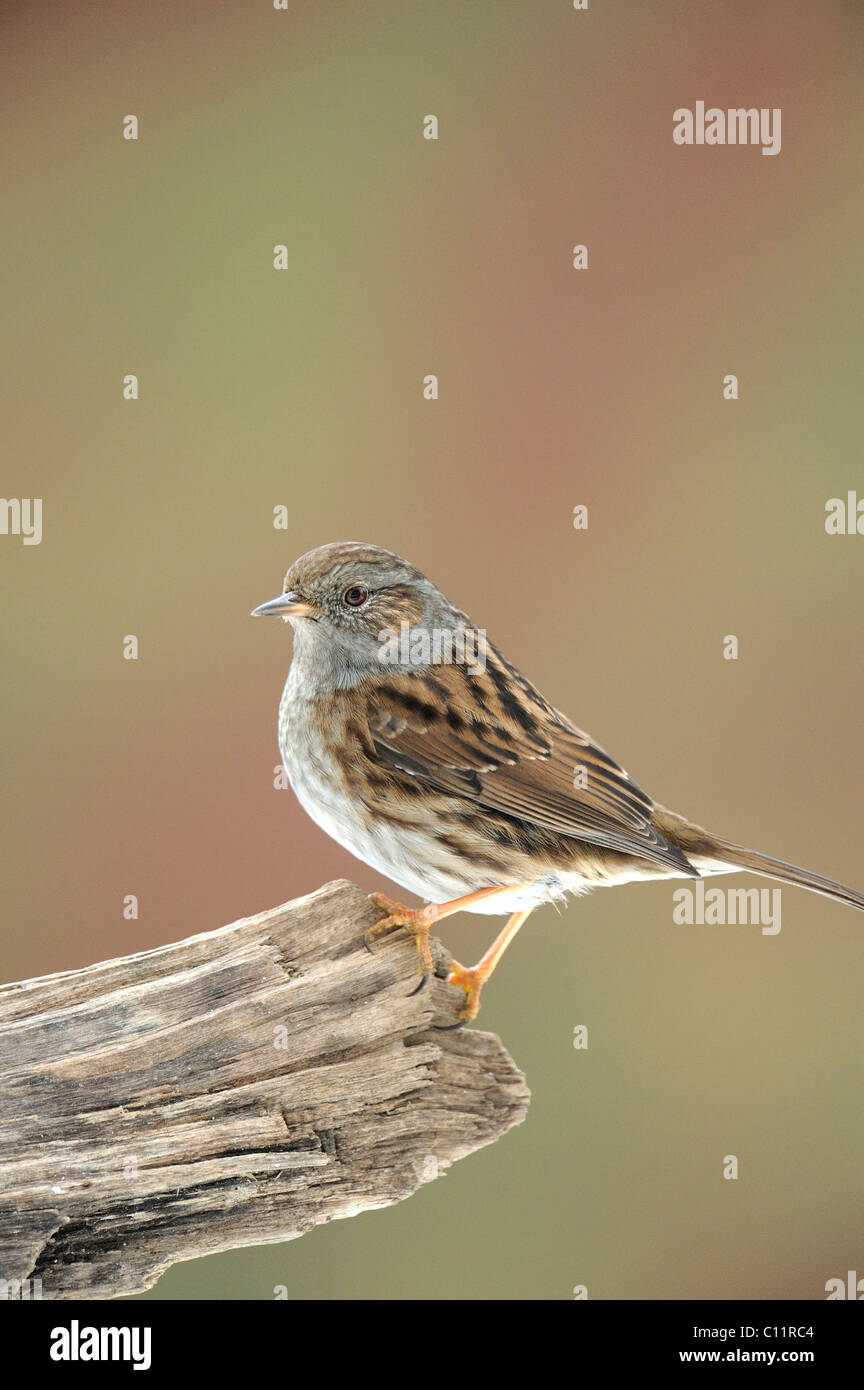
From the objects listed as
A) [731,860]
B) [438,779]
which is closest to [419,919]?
[438,779]

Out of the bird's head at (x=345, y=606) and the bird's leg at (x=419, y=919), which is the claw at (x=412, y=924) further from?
the bird's head at (x=345, y=606)

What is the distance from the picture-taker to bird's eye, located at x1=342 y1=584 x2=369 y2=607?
301cm

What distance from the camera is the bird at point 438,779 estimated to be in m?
2.87

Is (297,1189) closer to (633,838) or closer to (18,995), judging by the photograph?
(18,995)

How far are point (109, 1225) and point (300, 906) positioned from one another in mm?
696

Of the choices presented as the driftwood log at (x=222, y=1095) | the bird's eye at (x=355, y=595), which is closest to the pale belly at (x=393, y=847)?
the driftwood log at (x=222, y=1095)

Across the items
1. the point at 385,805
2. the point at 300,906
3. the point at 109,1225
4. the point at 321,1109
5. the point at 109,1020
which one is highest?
the point at 385,805

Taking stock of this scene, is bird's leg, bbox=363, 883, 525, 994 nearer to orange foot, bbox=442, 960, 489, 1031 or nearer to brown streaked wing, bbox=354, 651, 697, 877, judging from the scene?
orange foot, bbox=442, 960, 489, 1031

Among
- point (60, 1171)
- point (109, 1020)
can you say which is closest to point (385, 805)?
point (109, 1020)

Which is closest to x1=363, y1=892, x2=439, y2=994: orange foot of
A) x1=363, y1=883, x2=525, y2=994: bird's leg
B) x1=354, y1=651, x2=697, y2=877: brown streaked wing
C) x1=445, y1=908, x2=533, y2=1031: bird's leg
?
x1=363, y1=883, x2=525, y2=994: bird's leg

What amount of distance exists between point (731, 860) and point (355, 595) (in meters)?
0.99

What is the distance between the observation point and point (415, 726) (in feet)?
9.65

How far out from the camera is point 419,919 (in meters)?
2.83

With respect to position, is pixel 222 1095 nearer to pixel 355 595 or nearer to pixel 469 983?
pixel 469 983
